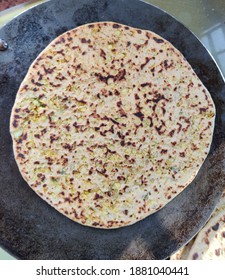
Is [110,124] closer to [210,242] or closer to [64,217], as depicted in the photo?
[64,217]

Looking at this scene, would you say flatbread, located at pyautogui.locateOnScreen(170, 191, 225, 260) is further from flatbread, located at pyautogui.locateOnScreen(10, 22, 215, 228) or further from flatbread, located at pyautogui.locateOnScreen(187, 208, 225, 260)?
flatbread, located at pyautogui.locateOnScreen(10, 22, 215, 228)

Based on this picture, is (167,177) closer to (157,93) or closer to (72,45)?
(157,93)

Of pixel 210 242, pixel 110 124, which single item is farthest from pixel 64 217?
pixel 210 242

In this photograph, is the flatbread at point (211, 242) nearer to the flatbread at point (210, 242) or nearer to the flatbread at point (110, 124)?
the flatbread at point (210, 242)

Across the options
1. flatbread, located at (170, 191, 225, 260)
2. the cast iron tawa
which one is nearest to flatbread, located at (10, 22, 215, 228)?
the cast iron tawa

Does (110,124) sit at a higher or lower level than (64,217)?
higher

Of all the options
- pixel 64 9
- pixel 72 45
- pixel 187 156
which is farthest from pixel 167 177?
pixel 64 9
